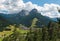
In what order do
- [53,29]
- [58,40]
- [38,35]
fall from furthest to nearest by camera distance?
[38,35]
[53,29]
[58,40]

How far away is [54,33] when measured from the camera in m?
66.9

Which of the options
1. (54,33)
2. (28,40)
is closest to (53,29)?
(54,33)

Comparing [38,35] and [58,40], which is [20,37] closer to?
[38,35]

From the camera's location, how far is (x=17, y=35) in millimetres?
74375

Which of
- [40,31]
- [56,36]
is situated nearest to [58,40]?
[56,36]

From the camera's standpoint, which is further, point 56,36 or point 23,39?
point 23,39

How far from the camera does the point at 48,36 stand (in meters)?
69.6

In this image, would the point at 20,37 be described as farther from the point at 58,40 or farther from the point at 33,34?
the point at 58,40

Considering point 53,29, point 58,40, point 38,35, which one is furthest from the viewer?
point 38,35

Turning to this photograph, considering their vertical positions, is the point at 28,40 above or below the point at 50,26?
below

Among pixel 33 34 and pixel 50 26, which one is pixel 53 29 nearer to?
pixel 50 26

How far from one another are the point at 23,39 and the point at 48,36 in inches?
394

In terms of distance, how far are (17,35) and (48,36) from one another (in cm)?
1104

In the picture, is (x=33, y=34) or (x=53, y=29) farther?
(x=33, y=34)
